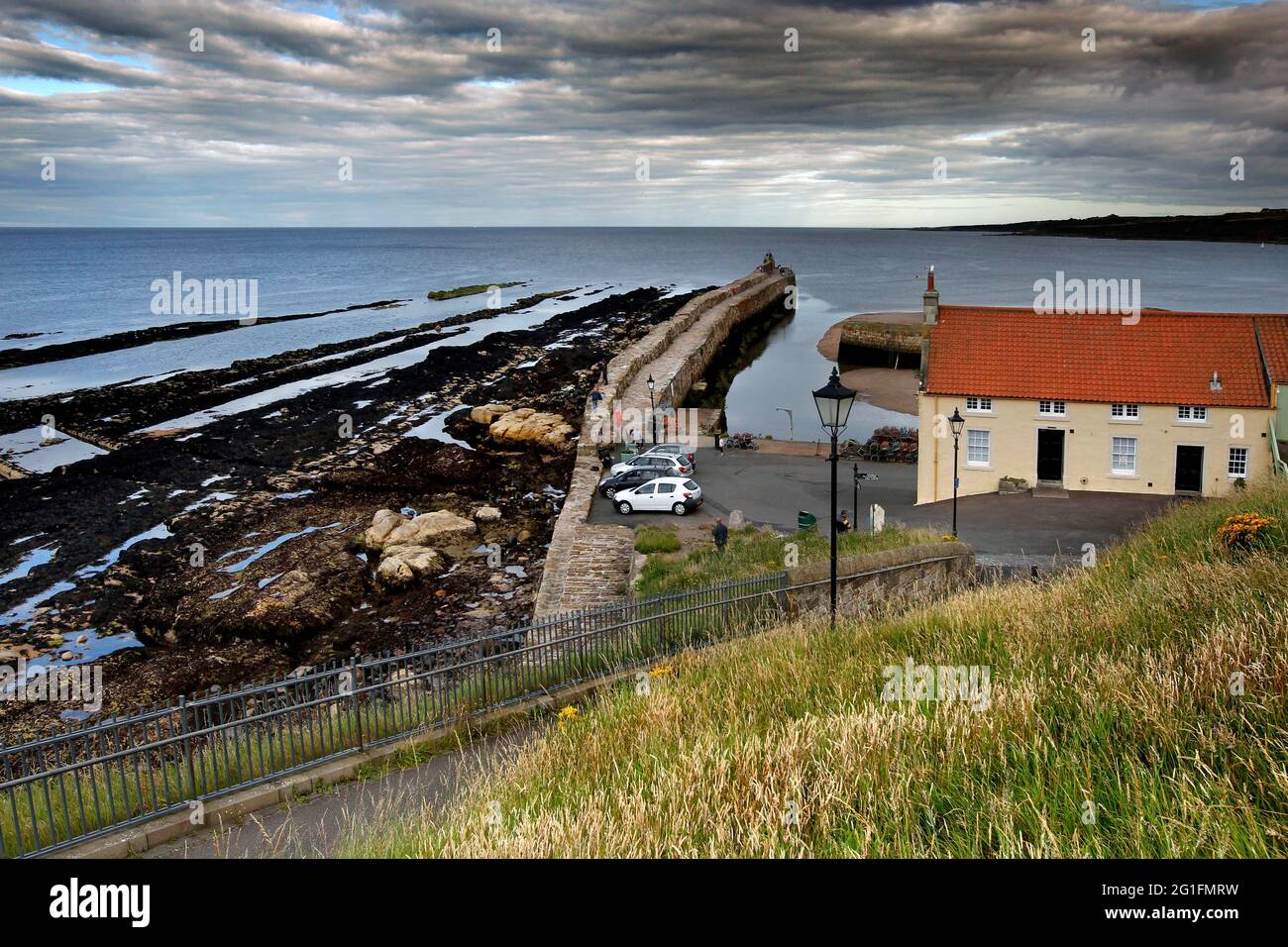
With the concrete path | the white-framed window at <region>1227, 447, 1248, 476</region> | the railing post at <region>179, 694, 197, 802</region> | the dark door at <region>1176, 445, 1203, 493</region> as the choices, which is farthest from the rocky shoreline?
the white-framed window at <region>1227, 447, 1248, 476</region>

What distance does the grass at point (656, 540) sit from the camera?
21.9 metres

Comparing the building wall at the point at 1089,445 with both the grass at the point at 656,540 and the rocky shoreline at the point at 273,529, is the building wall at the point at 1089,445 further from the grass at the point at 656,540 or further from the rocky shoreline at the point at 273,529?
the rocky shoreline at the point at 273,529

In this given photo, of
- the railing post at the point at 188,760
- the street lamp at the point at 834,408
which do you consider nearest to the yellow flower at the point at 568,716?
the railing post at the point at 188,760

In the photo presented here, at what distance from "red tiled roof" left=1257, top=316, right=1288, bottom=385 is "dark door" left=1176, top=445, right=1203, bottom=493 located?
9.25 ft

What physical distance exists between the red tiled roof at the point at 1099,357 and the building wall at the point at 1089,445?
0.39m

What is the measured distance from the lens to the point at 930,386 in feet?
92.0

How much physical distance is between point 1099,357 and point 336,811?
84.3ft

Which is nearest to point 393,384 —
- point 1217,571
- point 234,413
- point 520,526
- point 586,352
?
point 234,413

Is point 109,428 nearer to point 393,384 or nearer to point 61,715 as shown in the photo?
point 393,384

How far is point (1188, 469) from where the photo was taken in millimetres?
26641

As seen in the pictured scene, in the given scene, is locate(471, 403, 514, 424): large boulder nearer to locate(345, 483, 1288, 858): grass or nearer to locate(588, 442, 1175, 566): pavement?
locate(588, 442, 1175, 566): pavement

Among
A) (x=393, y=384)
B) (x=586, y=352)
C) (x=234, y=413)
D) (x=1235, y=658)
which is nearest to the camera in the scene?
(x=1235, y=658)

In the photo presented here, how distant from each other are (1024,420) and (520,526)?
49.7 feet

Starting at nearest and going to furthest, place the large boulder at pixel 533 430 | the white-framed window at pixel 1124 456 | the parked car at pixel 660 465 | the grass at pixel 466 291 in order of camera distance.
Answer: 1. the white-framed window at pixel 1124 456
2. the parked car at pixel 660 465
3. the large boulder at pixel 533 430
4. the grass at pixel 466 291
